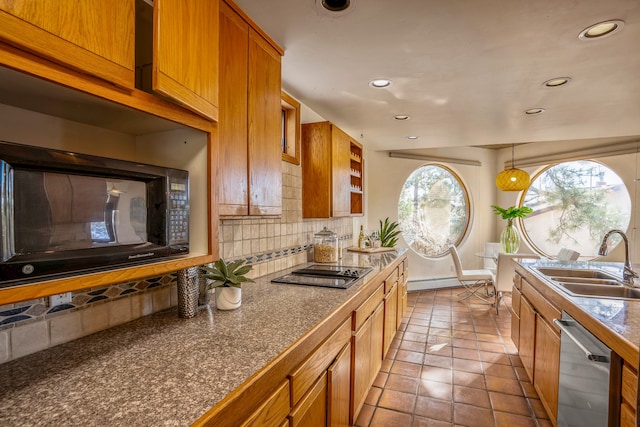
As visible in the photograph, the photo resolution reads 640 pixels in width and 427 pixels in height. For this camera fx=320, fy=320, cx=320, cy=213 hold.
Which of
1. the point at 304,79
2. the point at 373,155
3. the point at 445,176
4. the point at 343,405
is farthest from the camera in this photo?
the point at 445,176

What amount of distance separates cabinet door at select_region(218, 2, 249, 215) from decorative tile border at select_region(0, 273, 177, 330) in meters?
0.44

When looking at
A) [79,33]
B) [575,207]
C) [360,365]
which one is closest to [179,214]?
[79,33]

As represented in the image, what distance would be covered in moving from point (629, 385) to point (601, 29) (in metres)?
1.65

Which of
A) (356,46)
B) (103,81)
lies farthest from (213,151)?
(356,46)

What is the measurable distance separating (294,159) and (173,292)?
1.27 meters

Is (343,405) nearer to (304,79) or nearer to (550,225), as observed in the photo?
(304,79)

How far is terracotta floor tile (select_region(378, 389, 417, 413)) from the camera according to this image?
2213 millimetres

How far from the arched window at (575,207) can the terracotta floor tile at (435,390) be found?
3.75 meters

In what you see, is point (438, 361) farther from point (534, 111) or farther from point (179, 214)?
point (179, 214)

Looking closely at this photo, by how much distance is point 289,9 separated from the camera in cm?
149

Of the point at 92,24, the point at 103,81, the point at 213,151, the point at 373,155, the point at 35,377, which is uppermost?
the point at 373,155

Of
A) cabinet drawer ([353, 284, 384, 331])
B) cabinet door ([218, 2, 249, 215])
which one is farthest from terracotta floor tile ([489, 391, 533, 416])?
cabinet door ([218, 2, 249, 215])

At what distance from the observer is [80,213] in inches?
31.9

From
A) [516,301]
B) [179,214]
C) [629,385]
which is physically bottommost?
[516,301]
